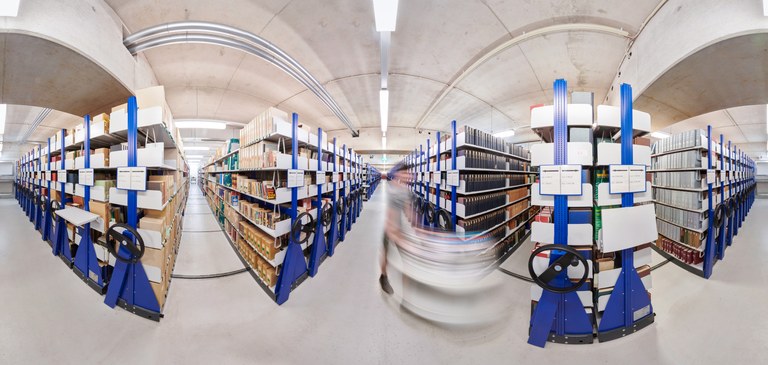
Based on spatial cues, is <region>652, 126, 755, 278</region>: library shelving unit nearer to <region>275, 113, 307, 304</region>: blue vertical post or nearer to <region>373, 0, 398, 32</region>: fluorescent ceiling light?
<region>373, 0, 398, 32</region>: fluorescent ceiling light

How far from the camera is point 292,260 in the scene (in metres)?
2.63

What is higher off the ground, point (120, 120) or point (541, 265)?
point (120, 120)

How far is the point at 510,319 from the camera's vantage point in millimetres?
2152

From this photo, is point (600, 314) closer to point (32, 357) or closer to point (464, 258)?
point (464, 258)

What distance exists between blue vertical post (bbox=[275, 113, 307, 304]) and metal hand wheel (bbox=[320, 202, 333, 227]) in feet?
2.26

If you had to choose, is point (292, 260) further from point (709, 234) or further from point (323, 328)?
point (709, 234)

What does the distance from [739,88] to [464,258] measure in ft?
12.9

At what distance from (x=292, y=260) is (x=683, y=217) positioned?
596cm

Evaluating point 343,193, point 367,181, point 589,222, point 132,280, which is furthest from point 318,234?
point 367,181

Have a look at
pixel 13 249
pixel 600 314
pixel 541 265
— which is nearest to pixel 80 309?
pixel 13 249

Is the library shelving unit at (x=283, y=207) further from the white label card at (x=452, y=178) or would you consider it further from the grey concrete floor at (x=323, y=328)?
the white label card at (x=452, y=178)

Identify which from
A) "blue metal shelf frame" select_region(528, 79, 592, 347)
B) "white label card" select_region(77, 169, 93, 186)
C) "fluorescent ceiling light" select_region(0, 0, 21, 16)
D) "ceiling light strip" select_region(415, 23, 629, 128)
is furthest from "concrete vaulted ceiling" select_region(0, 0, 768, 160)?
"blue metal shelf frame" select_region(528, 79, 592, 347)

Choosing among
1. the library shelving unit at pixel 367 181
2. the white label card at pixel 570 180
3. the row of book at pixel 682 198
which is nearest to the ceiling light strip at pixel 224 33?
the white label card at pixel 570 180

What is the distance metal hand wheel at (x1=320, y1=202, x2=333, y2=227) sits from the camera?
3.42 metres
